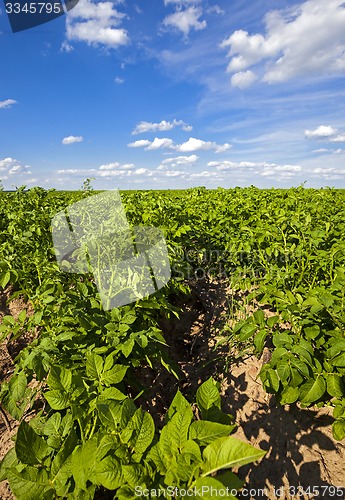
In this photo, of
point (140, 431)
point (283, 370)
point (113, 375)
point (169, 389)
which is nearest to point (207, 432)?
point (140, 431)

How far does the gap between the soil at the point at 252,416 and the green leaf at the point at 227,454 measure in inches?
47.0

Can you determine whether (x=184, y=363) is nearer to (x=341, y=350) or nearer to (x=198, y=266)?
(x=341, y=350)

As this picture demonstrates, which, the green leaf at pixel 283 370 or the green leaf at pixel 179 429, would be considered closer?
the green leaf at pixel 179 429

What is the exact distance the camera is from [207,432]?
0.97 m

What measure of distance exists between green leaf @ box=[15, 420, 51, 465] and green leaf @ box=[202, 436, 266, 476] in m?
0.67

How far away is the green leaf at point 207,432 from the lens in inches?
37.8

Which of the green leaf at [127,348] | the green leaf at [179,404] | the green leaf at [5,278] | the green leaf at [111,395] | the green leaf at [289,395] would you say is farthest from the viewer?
the green leaf at [5,278]

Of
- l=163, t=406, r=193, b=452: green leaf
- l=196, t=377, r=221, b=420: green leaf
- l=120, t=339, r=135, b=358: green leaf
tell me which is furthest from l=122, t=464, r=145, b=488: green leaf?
l=120, t=339, r=135, b=358: green leaf

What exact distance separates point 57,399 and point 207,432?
75cm

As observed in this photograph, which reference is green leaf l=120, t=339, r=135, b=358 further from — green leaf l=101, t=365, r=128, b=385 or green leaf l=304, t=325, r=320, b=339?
green leaf l=304, t=325, r=320, b=339

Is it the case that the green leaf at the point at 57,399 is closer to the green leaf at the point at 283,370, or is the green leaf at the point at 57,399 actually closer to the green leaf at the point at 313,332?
the green leaf at the point at 283,370

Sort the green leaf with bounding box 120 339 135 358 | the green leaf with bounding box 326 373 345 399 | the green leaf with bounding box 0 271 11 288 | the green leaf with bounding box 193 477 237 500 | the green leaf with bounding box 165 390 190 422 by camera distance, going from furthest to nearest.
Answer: the green leaf with bounding box 0 271 11 288, the green leaf with bounding box 326 373 345 399, the green leaf with bounding box 120 339 135 358, the green leaf with bounding box 165 390 190 422, the green leaf with bounding box 193 477 237 500

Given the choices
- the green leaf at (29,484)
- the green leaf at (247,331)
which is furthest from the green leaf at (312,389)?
the green leaf at (29,484)

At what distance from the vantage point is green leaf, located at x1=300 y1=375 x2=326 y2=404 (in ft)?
5.68
